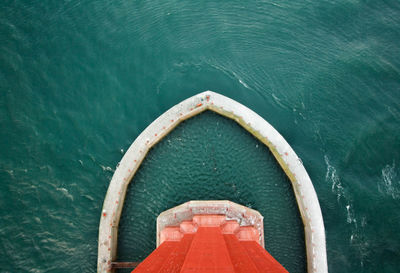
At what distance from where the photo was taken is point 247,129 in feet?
58.9

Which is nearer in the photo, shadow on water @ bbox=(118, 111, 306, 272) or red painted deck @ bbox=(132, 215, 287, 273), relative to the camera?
red painted deck @ bbox=(132, 215, 287, 273)

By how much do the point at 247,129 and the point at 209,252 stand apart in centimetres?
1127

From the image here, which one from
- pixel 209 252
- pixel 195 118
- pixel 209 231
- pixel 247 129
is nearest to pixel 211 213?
pixel 209 231

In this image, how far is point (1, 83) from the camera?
59.5 ft

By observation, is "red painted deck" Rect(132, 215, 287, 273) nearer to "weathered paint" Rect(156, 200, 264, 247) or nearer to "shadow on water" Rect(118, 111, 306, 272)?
"weathered paint" Rect(156, 200, 264, 247)

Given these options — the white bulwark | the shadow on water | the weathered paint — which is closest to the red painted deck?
the weathered paint

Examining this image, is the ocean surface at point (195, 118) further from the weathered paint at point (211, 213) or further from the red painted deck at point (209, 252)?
the red painted deck at point (209, 252)

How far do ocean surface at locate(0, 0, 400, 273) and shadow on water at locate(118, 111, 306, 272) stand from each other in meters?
0.10

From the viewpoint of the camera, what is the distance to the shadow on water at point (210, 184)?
1706cm

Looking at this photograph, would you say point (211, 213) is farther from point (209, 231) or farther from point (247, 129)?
point (247, 129)

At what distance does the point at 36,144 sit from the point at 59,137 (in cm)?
176

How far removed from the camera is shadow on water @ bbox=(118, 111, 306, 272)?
672 inches

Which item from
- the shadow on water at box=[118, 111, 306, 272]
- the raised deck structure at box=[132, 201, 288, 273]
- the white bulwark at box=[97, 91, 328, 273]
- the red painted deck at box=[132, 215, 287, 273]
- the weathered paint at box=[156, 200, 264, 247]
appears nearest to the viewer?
the red painted deck at box=[132, 215, 287, 273]

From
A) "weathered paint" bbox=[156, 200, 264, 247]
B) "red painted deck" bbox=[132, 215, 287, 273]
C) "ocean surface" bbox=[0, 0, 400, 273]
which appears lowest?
"red painted deck" bbox=[132, 215, 287, 273]
